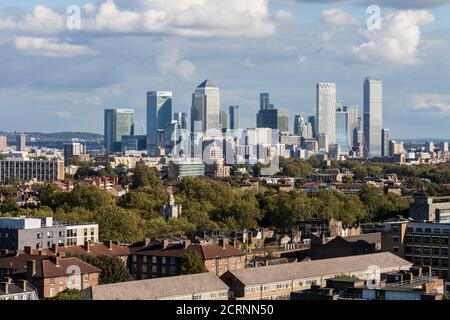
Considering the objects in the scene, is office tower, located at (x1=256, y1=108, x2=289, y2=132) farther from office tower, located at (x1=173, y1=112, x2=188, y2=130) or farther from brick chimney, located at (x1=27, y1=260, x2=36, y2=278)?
brick chimney, located at (x1=27, y1=260, x2=36, y2=278)

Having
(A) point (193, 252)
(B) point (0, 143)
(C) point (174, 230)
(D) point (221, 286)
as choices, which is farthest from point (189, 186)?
(B) point (0, 143)

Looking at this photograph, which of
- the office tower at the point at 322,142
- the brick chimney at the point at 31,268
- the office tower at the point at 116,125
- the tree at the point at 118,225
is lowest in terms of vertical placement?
the tree at the point at 118,225

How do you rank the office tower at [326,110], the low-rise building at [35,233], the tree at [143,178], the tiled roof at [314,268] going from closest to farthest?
the tiled roof at [314,268]
the low-rise building at [35,233]
the tree at [143,178]
the office tower at [326,110]

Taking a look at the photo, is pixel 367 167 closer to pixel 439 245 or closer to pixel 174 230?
pixel 174 230

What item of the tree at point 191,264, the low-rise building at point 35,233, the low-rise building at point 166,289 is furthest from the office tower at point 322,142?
the low-rise building at point 166,289

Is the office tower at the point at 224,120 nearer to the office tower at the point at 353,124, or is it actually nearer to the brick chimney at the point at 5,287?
the office tower at the point at 353,124

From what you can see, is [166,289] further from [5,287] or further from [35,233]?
[35,233]
